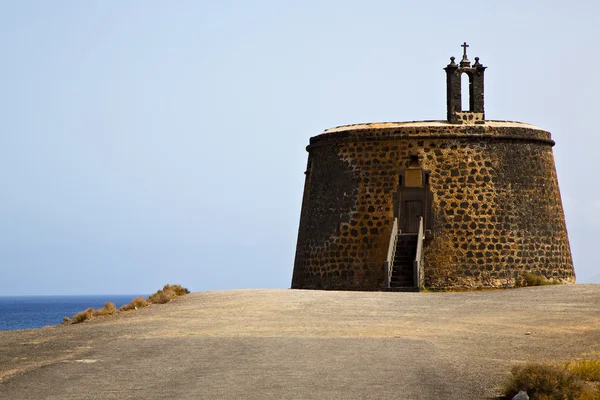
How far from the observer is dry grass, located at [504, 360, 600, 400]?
10.4m

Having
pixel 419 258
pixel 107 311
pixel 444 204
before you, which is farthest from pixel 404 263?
pixel 107 311

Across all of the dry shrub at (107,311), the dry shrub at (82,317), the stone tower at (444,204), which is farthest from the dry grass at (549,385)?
the stone tower at (444,204)

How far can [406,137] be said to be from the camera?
2972cm

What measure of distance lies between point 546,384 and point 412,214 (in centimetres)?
1918

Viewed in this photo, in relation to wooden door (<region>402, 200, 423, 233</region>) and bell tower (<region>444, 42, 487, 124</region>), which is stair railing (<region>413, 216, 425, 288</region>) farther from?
bell tower (<region>444, 42, 487, 124</region>)

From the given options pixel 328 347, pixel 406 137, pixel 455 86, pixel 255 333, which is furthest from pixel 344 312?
pixel 455 86

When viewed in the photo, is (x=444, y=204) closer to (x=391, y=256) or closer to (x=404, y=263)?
(x=404, y=263)

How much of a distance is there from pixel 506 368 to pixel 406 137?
17.8 metres

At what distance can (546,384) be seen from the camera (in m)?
10.5

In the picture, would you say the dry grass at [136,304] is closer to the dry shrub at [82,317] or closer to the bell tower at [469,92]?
the dry shrub at [82,317]

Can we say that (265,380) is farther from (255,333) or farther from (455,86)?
(455,86)

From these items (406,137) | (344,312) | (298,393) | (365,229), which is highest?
(406,137)

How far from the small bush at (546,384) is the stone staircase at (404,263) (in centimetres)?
1655

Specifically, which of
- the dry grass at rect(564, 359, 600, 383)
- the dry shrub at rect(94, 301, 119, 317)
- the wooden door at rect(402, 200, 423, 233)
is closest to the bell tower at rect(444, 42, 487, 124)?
the wooden door at rect(402, 200, 423, 233)
